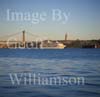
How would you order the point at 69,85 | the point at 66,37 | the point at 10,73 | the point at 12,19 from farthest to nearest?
the point at 10,73 → the point at 66,37 → the point at 69,85 → the point at 12,19

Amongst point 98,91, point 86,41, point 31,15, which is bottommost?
point 98,91

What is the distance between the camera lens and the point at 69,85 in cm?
319

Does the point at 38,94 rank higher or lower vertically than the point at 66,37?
lower

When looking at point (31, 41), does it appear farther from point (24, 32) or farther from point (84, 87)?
point (84, 87)

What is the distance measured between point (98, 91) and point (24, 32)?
82 centimetres

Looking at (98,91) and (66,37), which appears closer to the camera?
(98,91)

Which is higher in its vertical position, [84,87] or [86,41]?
[86,41]

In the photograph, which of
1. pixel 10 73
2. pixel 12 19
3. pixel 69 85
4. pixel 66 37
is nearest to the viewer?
pixel 12 19

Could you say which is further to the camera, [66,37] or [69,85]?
[66,37]

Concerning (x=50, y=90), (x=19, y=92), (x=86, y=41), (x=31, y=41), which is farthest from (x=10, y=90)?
(x=86, y=41)

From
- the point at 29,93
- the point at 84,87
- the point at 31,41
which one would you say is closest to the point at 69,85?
the point at 84,87

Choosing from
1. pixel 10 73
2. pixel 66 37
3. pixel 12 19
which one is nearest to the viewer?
pixel 12 19

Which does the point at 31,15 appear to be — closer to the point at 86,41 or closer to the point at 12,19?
the point at 12,19

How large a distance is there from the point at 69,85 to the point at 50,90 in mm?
186
